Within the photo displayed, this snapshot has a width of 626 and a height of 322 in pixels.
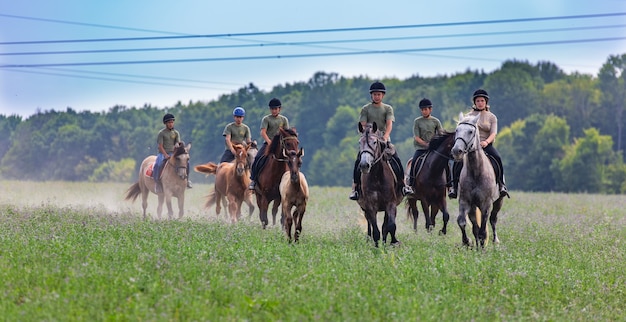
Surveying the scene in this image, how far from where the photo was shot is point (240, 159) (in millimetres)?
22078

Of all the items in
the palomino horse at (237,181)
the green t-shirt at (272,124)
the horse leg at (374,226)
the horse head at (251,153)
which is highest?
the green t-shirt at (272,124)

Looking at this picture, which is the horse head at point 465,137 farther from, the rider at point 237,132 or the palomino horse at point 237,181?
the rider at point 237,132

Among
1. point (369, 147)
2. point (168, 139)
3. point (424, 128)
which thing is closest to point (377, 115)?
point (369, 147)

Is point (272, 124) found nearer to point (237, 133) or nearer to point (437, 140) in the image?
point (237, 133)

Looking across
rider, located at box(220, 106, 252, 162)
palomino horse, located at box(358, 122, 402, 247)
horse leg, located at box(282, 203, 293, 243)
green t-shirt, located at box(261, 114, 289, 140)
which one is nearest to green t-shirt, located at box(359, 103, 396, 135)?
palomino horse, located at box(358, 122, 402, 247)

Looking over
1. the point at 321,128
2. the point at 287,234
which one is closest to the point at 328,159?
the point at 321,128

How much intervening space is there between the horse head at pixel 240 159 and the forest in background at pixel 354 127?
55615mm

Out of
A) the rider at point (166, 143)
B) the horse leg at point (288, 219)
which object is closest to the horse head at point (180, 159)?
the rider at point (166, 143)

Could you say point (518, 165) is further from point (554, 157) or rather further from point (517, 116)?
point (517, 116)

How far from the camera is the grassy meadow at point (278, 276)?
35.2 feet

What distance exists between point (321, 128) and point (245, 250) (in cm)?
10422

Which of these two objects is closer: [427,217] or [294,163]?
[294,163]

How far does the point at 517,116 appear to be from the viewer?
106438mm

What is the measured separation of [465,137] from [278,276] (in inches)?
215
